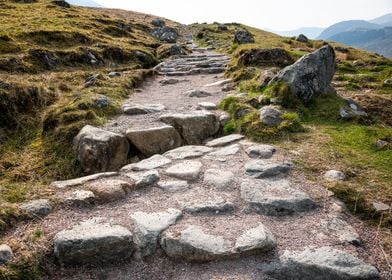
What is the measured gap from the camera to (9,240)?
4.92 meters

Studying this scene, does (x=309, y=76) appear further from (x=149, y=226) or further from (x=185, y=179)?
(x=149, y=226)

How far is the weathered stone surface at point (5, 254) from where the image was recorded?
4.57 meters

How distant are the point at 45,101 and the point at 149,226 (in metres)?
8.38

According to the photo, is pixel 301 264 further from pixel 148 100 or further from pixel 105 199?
pixel 148 100

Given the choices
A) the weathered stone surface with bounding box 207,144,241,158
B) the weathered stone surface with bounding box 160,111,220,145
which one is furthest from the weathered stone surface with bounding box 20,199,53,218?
the weathered stone surface with bounding box 160,111,220,145

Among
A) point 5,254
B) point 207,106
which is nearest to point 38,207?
point 5,254

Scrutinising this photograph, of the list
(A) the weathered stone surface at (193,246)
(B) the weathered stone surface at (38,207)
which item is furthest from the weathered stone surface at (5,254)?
(A) the weathered stone surface at (193,246)

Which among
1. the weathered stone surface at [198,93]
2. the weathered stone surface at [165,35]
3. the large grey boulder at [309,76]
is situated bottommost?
the weathered stone surface at [198,93]

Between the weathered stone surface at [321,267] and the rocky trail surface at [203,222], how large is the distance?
12 millimetres

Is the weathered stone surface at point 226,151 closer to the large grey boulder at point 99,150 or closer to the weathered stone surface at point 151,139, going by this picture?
the weathered stone surface at point 151,139

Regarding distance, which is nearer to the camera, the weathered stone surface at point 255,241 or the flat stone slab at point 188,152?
the weathered stone surface at point 255,241

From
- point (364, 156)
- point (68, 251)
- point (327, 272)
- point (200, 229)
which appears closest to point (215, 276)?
point (200, 229)

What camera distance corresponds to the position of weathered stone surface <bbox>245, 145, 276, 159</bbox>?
7.95 metres

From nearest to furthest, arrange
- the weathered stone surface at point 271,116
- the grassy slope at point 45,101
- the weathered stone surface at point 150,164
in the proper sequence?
the weathered stone surface at point 150,164 → the grassy slope at point 45,101 → the weathered stone surface at point 271,116
